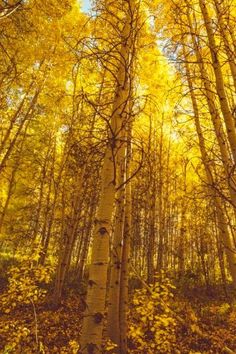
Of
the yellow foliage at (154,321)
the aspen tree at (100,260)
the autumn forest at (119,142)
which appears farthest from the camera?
the yellow foliage at (154,321)

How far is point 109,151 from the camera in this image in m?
2.70

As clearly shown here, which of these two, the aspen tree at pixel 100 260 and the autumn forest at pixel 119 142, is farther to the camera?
the autumn forest at pixel 119 142

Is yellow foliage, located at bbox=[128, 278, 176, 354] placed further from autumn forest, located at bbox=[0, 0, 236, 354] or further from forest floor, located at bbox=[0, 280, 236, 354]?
forest floor, located at bbox=[0, 280, 236, 354]

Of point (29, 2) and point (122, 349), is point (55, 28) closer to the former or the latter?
point (29, 2)

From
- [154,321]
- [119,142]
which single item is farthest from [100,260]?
[154,321]

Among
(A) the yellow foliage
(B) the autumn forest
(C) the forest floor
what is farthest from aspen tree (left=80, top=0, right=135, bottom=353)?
(C) the forest floor

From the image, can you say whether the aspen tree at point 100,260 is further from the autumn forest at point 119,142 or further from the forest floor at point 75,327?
the forest floor at point 75,327

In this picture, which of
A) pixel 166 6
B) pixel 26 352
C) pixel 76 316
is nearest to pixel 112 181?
pixel 26 352

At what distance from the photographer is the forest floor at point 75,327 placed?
249 inches

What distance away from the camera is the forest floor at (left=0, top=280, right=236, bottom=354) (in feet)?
20.8

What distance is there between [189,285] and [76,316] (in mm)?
5876

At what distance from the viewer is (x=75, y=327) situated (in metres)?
7.45

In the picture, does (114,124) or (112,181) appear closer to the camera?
(112,181)

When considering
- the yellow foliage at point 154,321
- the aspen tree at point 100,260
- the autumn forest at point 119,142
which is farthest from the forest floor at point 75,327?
the aspen tree at point 100,260
